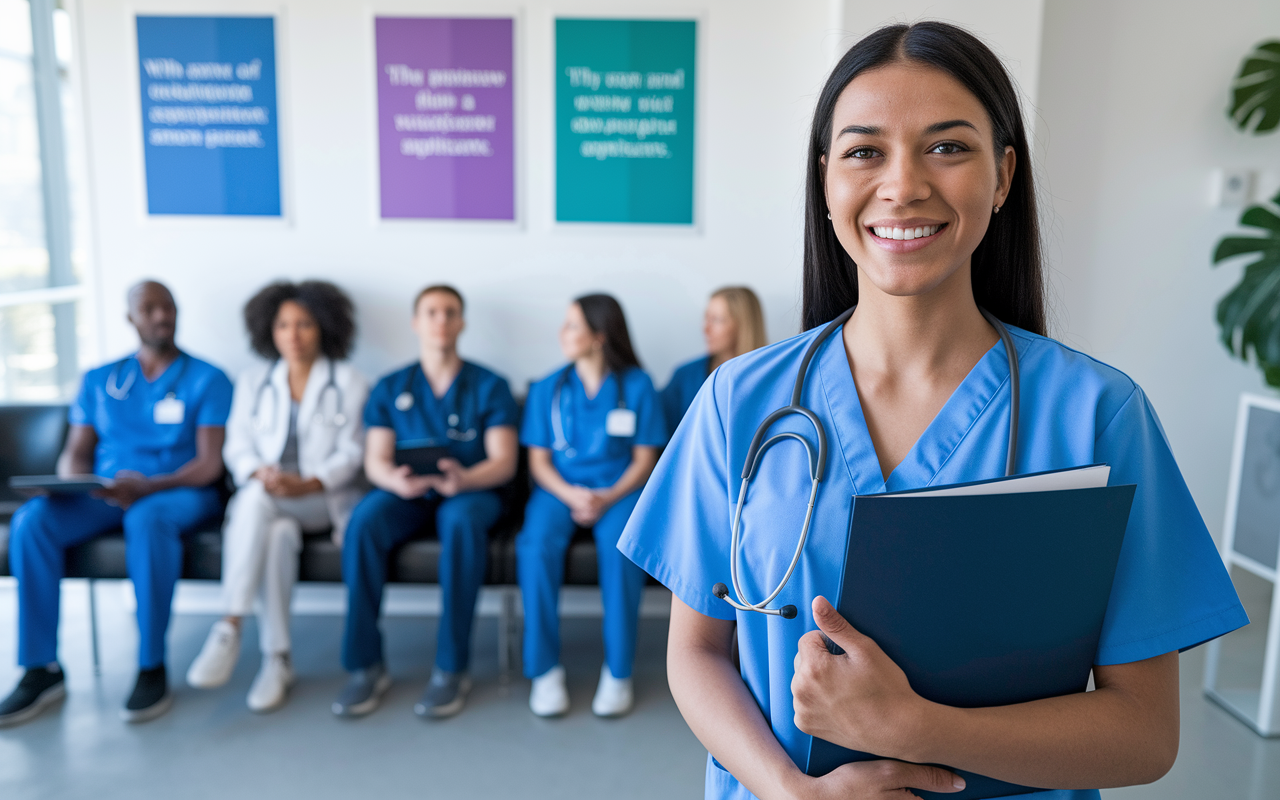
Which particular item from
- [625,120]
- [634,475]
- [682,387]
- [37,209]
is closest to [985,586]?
[634,475]

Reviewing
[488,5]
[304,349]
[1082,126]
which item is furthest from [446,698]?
[1082,126]

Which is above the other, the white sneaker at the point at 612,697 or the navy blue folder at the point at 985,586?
the navy blue folder at the point at 985,586

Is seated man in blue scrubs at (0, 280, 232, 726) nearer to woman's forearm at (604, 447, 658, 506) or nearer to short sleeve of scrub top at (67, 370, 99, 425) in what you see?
short sleeve of scrub top at (67, 370, 99, 425)

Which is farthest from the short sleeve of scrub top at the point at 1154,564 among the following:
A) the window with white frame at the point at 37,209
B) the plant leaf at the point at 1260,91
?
the window with white frame at the point at 37,209

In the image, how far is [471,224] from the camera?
3213 millimetres

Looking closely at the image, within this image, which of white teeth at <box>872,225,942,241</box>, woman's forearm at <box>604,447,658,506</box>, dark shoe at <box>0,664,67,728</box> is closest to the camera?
white teeth at <box>872,225,942,241</box>

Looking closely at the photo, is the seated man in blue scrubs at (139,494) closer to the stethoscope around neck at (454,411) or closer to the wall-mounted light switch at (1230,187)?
the stethoscope around neck at (454,411)

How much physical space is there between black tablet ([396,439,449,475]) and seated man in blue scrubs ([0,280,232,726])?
73 centimetres

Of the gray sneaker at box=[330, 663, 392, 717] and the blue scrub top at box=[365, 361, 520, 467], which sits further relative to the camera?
the blue scrub top at box=[365, 361, 520, 467]

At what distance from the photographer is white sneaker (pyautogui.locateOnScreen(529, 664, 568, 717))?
2.52 m

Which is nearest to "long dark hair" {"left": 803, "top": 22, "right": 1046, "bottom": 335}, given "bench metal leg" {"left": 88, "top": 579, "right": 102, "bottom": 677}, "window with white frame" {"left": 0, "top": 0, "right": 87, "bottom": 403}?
"bench metal leg" {"left": 88, "top": 579, "right": 102, "bottom": 677}

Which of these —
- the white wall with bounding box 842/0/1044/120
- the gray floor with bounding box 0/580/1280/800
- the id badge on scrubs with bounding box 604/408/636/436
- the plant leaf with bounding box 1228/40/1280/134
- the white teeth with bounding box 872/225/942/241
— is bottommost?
the gray floor with bounding box 0/580/1280/800

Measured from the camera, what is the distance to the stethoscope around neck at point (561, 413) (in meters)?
2.90

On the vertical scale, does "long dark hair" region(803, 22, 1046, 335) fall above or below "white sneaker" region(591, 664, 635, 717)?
above
